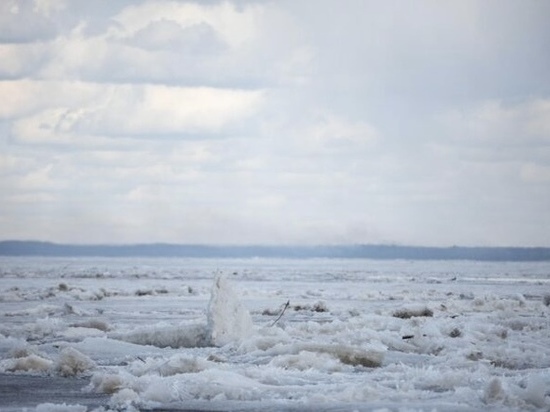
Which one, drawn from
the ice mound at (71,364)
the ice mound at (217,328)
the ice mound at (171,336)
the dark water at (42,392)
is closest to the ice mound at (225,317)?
the ice mound at (217,328)

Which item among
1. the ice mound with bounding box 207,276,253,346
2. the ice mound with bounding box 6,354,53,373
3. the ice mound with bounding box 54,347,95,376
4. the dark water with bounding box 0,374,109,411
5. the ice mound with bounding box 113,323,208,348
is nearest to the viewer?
the dark water with bounding box 0,374,109,411

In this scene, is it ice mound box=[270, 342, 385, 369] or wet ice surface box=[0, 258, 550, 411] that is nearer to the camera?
wet ice surface box=[0, 258, 550, 411]

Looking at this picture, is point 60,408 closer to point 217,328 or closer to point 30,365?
point 30,365

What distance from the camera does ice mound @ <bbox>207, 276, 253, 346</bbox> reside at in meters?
14.4

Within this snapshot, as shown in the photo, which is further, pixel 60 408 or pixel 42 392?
pixel 42 392

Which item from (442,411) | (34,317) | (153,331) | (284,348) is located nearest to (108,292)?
(34,317)

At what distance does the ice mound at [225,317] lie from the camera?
1437cm

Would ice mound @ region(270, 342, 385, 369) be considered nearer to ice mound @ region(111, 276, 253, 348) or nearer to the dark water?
ice mound @ region(111, 276, 253, 348)

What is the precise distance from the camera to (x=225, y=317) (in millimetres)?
14508

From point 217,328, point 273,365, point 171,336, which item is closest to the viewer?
point 273,365

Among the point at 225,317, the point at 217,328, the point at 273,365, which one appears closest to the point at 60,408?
the point at 273,365

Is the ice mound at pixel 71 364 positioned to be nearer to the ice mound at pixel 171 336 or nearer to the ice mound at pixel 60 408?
the ice mound at pixel 60 408

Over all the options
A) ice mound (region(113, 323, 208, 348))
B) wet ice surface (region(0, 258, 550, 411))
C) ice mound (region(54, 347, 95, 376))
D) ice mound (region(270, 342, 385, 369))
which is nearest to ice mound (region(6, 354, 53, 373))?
wet ice surface (region(0, 258, 550, 411))

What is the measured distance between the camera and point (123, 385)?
382 inches
